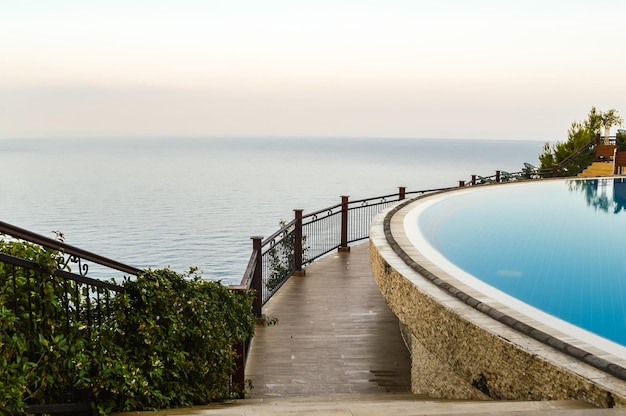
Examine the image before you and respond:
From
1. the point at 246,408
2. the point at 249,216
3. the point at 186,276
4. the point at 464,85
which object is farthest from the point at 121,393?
the point at 464,85

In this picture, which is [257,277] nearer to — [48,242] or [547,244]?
[547,244]

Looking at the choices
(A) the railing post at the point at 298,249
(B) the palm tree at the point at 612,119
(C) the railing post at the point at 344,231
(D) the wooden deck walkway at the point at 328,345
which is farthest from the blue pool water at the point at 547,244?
(B) the palm tree at the point at 612,119

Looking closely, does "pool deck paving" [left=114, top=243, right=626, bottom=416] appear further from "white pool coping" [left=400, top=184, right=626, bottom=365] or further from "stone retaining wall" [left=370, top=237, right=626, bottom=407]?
"white pool coping" [left=400, top=184, right=626, bottom=365]

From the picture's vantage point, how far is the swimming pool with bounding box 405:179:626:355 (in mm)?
5934

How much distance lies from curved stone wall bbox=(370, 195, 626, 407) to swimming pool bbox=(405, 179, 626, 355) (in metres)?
0.43

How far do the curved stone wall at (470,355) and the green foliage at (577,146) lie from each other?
67.1 ft

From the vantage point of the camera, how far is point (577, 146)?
87.5 feet

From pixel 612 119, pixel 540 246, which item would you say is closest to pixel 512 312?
pixel 540 246

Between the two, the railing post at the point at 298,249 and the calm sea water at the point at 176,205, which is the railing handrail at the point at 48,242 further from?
the calm sea water at the point at 176,205

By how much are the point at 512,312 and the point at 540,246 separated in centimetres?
574

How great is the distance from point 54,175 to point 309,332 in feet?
321

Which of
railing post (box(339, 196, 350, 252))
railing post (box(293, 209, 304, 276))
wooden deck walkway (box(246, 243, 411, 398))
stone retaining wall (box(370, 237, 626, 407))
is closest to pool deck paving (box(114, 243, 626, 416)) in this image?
wooden deck walkway (box(246, 243, 411, 398))

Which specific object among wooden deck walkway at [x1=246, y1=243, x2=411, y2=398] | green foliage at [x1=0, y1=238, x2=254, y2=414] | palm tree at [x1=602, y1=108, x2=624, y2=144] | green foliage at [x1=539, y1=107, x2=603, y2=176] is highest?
palm tree at [x1=602, y1=108, x2=624, y2=144]

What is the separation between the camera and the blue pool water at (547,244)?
619cm
